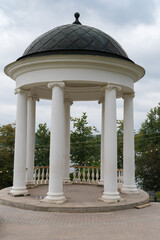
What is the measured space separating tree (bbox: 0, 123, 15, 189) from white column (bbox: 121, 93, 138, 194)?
24.1 meters

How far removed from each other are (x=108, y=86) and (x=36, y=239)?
809cm

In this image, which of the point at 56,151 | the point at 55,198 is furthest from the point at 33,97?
the point at 55,198

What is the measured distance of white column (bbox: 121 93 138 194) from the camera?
1496 cm

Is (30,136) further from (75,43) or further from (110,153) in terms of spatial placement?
(75,43)

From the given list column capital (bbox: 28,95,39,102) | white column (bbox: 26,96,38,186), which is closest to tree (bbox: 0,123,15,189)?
white column (bbox: 26,96,38,186)

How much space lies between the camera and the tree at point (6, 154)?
116 ft

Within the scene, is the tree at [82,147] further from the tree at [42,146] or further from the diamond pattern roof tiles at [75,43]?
the diamond pattern roof tiles at [75,43]

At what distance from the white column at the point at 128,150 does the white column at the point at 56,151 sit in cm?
479

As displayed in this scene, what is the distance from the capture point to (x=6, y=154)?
36.2 metres

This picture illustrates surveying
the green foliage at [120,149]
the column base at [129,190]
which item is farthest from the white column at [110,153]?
the green foliage at [120,149]

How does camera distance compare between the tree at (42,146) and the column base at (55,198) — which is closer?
the column base at (55,198)

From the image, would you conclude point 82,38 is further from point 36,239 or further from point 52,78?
point 36,239

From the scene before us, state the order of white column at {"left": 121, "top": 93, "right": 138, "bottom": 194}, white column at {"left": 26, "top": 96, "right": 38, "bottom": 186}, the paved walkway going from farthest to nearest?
white column at {"left": 26, "top": 96, "right": 38, "bottom": 186} → white column at {"left": 121, "top": 93, "right": 138, "bottom": 194} → the paved walkway

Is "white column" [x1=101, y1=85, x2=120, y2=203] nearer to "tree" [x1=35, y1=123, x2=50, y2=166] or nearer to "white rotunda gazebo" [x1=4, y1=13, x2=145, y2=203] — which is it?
"white rotunda gazebo" [x1=4, y1=13, x2=145, y2=203]
